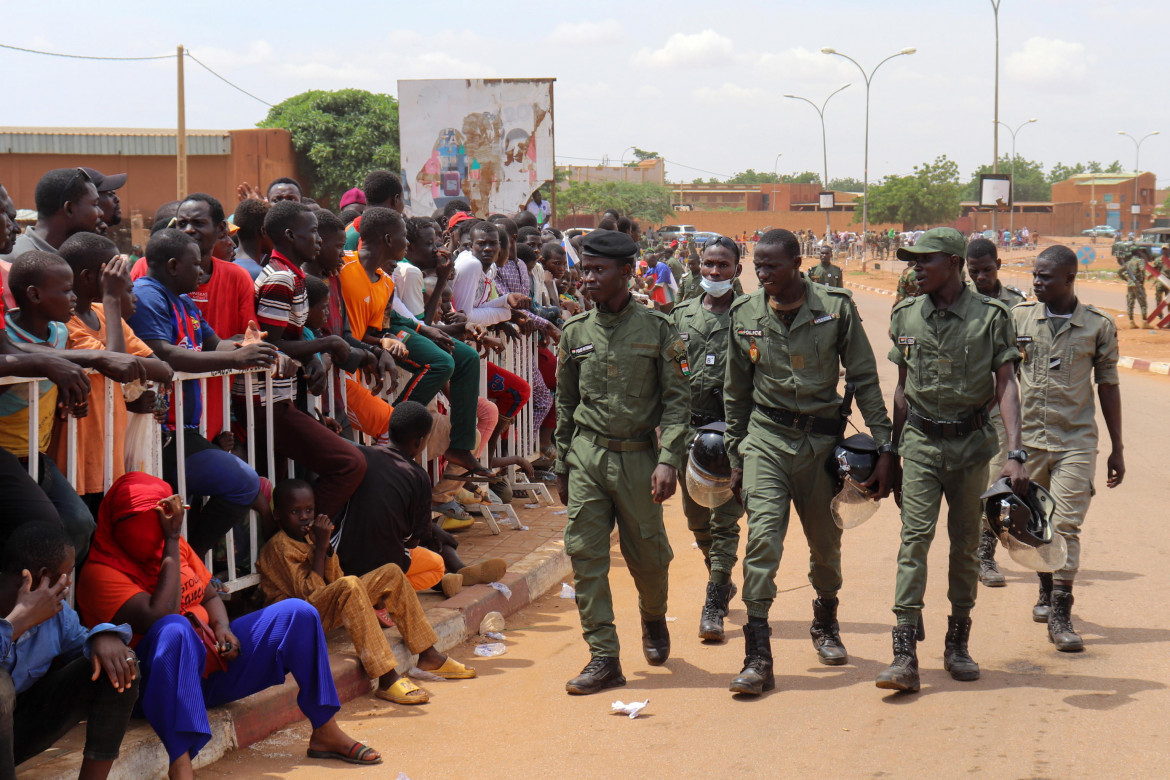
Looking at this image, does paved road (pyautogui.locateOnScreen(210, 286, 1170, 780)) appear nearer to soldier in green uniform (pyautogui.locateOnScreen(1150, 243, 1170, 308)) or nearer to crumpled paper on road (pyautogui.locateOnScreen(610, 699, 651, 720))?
crumpled paper on road (pyautogui.locateOnScreen(610, 699, 651, 720))

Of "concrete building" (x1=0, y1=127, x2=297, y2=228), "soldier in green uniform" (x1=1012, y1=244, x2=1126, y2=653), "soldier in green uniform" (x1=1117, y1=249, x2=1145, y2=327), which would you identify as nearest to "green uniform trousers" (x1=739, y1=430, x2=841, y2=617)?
"soldier in green uniform" (x1=1012, y1=244, x2=1126, y2=653)

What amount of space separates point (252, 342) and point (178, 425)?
56cm

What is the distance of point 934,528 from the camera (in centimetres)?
494

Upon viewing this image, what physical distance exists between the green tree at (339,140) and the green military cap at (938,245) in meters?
32.0

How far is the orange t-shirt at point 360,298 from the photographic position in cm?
634

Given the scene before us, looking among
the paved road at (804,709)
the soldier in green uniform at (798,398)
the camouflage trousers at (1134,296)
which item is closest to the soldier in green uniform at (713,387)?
the paved road at (804,709)

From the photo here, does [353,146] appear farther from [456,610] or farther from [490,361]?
[456,610]

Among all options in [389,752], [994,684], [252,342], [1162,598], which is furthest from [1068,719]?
[252,342]

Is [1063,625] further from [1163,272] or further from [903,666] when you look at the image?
[1163,272]

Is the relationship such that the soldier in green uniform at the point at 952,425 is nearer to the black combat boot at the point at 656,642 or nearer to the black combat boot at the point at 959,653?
the black combat boot at the point at 959,653

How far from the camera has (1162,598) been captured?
625 centimetres

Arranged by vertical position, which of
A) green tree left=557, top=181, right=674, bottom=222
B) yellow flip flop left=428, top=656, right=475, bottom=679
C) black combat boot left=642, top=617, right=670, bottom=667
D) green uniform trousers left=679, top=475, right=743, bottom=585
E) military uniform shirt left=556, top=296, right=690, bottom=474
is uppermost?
green tree left=557, top=181, right=674, bottom=222

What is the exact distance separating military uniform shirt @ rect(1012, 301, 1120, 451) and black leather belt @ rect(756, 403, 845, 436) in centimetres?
125

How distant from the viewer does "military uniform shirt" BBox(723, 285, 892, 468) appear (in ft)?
16.9
